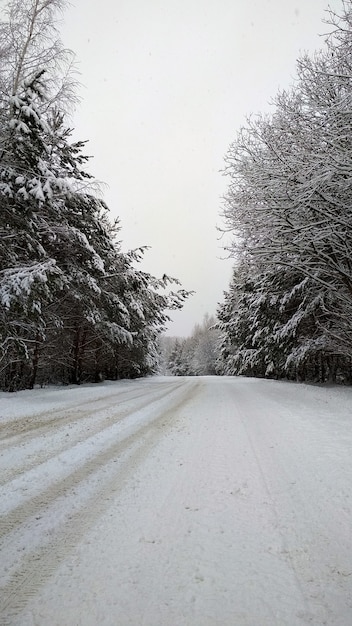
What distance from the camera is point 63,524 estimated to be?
272cm

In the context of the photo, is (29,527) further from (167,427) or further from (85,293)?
(85,293)

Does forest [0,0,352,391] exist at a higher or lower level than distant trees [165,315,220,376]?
higher

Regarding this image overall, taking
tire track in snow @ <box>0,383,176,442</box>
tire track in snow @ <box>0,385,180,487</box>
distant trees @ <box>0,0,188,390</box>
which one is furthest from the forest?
tire track in snow @ <box>0,385,180,487</box>

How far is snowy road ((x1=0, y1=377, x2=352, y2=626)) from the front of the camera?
6.04 feet

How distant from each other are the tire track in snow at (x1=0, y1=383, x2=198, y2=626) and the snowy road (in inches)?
0.4

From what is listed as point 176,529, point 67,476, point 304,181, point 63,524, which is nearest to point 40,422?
point 67,476

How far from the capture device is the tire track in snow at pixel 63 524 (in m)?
1.94

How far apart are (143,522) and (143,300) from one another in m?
14.4

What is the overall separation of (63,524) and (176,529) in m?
0.89

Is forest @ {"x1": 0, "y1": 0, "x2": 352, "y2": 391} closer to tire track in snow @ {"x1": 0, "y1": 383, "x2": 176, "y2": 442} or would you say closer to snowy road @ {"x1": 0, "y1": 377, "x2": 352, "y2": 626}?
tire track in snow @ {"x1": 0, "y1": 383, "x2": 176, "y2": 442}

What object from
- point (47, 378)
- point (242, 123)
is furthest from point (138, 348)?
point (242, 123)

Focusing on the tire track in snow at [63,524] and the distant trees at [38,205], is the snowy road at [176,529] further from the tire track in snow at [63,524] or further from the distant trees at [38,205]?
the distant trees at [38,205]

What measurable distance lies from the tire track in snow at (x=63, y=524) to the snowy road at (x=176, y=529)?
0.01 meters

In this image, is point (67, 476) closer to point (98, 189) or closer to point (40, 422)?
point (40, 422)
